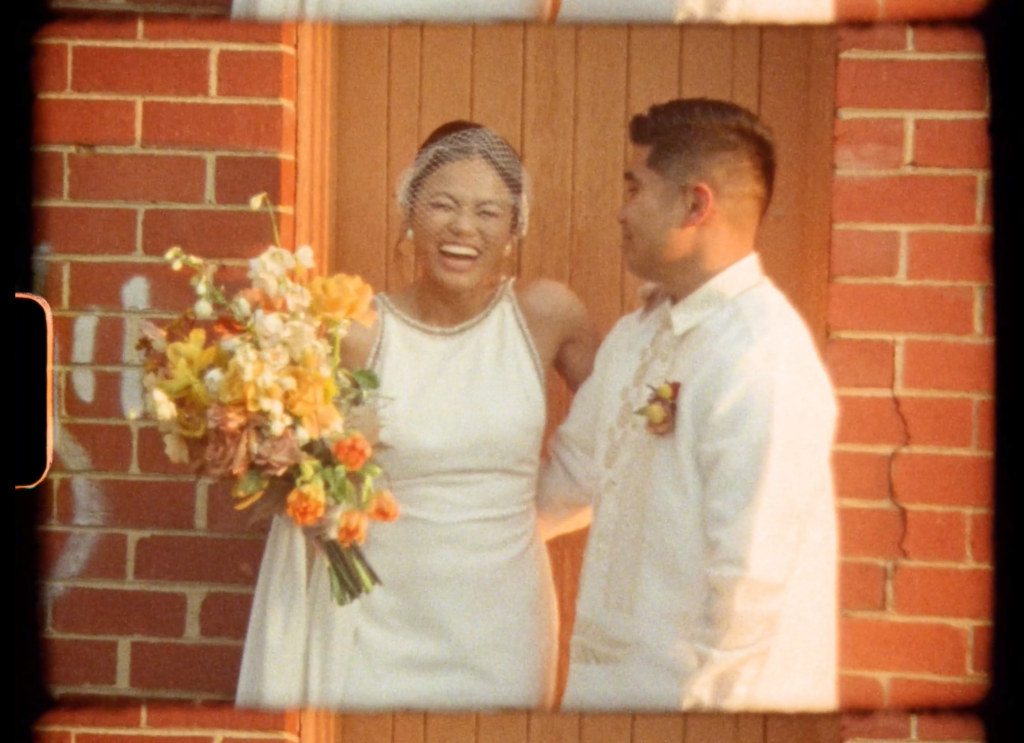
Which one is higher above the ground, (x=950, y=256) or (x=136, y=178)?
(x=136, y=178)

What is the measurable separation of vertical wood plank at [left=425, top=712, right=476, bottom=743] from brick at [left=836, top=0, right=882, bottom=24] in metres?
1.56

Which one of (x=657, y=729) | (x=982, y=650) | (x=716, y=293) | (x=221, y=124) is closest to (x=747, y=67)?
(x=716, y=293)

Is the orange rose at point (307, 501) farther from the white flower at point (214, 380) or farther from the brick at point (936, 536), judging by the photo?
the brick at point (936, 536)

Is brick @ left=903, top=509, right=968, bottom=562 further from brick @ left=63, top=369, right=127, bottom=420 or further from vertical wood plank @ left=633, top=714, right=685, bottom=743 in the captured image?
brick @ left=63, top=369, right=127, bottom=420

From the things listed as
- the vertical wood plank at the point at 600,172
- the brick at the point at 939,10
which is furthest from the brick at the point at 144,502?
the brick at the point at 939,10

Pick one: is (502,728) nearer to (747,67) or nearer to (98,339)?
(98,339)

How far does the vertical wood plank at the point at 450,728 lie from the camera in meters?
2.42

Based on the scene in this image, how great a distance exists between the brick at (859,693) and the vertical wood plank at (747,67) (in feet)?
3.63

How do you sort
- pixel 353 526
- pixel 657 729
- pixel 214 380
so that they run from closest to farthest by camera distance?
pixel 214 380, pixel 353 526, pixel 657 729

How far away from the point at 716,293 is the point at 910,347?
0.40m

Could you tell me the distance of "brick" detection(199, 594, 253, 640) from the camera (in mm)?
2328

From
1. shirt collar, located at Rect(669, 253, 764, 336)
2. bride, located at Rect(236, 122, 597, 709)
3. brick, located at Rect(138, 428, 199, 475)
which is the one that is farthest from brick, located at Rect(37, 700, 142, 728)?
shirt collar, located at Rect(669, 253, 764, 336)

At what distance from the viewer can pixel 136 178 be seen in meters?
2.29

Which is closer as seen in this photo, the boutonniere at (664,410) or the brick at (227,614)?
the boutonniere at (664,410)
